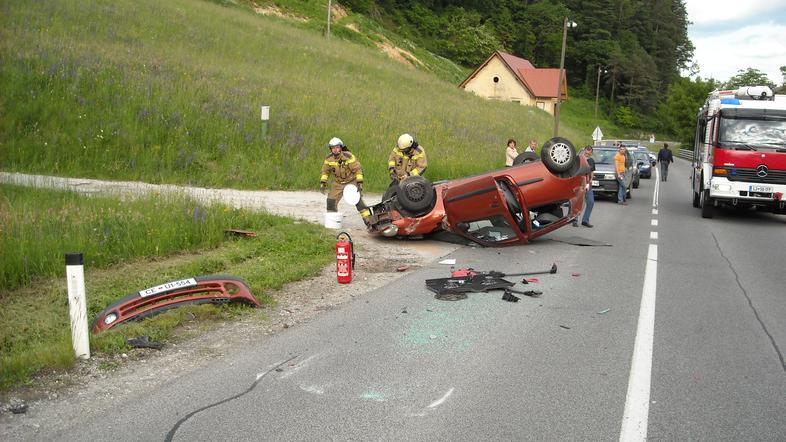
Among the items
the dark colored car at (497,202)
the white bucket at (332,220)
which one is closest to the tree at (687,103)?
Answer: the dark colored car at (497,202)

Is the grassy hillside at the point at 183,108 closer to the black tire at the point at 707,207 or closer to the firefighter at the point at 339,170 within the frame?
the firefighter at the point at 339,170

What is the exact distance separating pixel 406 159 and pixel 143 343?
7.81 metres

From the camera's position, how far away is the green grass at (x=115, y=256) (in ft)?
19.1

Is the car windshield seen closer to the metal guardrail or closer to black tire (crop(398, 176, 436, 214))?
black tire (crop(398, 176, 436, 214))

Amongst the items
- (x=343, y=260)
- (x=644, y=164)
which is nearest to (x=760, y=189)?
(x=343, y=260)

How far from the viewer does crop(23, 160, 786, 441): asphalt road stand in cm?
422

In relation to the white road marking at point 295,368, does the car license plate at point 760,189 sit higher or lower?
higher

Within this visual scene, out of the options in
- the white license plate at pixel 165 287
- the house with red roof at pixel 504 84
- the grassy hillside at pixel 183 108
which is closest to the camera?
the white license plate at pixel 165 287

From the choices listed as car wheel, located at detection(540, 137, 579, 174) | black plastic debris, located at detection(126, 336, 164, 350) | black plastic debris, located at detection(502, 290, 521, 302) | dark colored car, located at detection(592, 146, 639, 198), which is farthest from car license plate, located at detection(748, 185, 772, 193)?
black plastic debris, located at detection(126, 336, 164, 350)

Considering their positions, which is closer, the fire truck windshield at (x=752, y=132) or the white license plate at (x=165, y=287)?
the white license plate at (x=165, y=287)

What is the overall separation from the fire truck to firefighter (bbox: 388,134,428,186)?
8.13 meters

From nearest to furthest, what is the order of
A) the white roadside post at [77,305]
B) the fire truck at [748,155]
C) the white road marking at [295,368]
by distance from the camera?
1. the white road marking at [295,368]
2. the white roadside post at [77,305]
3. the fire truck at [748,155]

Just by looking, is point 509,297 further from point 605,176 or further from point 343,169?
point 605,176

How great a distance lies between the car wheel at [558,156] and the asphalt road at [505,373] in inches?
104
